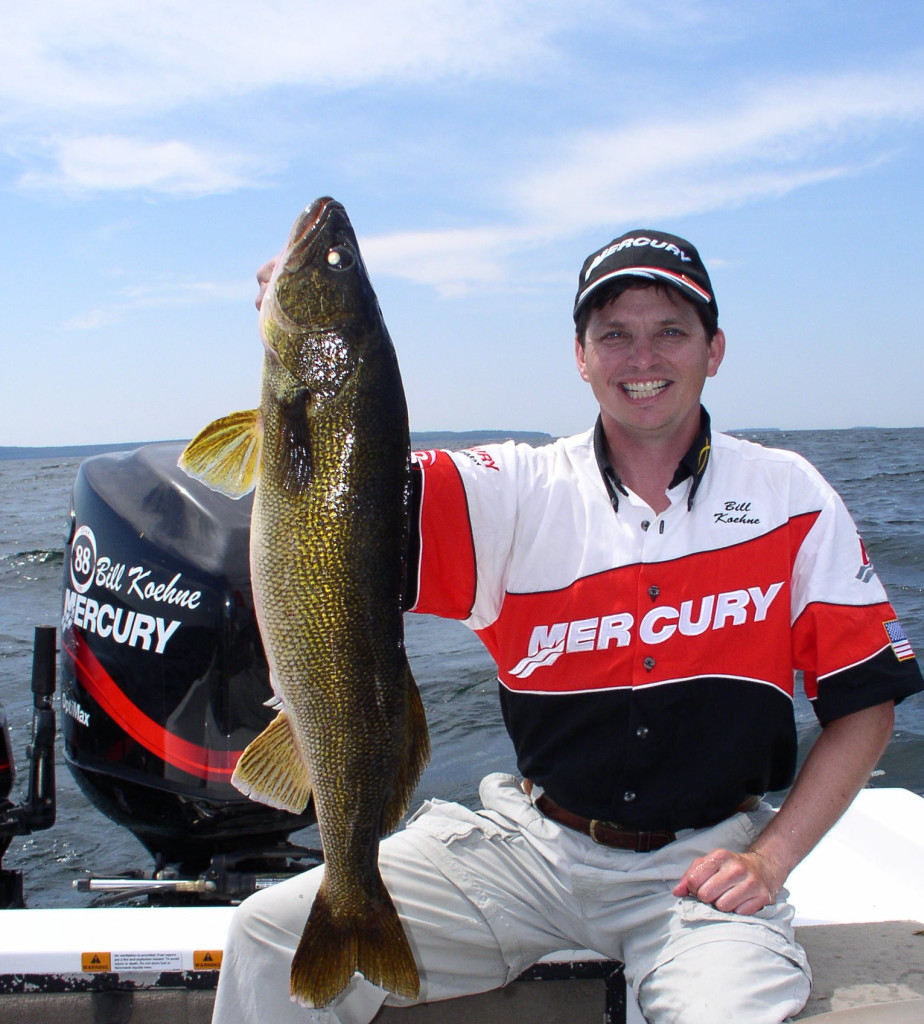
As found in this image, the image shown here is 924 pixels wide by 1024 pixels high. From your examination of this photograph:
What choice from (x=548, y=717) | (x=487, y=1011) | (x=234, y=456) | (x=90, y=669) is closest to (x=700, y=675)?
(x=548, y=717)

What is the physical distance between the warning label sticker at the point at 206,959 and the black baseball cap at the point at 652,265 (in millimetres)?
2284

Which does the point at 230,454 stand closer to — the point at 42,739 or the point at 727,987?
the point at 727,987

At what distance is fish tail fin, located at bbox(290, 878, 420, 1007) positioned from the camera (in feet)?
8.05

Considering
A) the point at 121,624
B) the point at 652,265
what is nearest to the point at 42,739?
the point at 121,624

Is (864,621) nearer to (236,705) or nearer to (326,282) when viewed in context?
(326,282)

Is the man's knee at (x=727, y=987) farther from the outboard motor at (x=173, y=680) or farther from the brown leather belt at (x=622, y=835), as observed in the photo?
the outboard motor at (x=173, y=680)

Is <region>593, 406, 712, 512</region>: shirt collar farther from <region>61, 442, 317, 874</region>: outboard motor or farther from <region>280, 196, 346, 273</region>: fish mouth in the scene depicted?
<region>61, 442, 317, 874</region>: outboard motor

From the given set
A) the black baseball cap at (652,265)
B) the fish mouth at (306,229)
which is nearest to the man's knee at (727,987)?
the black baseball cap at (652,265)

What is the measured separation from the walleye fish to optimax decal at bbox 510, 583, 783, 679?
0.57m

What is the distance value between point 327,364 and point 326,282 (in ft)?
0.71

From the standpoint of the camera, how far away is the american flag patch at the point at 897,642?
9.53 feet

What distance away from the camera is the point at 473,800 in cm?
629

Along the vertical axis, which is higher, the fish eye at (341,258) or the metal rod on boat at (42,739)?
the fish eye at (341,258)

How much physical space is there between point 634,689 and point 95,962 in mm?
1755
